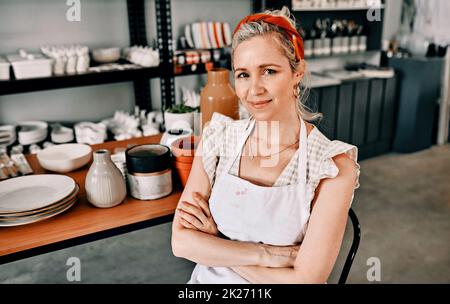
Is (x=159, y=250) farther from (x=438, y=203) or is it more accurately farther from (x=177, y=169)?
(x=438, y=203)

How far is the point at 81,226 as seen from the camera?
1412 millimetres

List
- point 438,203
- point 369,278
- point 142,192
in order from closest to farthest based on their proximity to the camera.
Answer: point 142,192 < point 369,278 < point 438,203

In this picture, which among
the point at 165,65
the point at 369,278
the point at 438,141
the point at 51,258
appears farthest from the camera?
the point at 438,141

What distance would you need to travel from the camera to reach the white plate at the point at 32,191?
1.44m

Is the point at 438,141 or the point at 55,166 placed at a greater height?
the point at 55,166

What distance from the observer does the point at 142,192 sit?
1.58m

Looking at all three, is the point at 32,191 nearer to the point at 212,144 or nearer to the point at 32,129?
the point at 212,144

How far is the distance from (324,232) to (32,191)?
1.04 metres

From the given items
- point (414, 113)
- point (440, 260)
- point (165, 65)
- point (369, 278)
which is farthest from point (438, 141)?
point (165, 65)

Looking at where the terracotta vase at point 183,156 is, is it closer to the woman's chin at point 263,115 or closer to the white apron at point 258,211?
the white apron at point 258,211

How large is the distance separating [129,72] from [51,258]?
1.39 metres

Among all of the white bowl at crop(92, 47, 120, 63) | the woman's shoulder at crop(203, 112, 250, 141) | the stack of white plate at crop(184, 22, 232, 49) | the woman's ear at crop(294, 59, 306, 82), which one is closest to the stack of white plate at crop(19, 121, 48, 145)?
the white bowl at crop(92, 47, 120, 63)

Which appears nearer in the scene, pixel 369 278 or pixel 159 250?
pixel 369 278

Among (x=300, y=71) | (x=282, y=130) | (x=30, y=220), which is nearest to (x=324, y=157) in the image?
(x=282, y=130)
